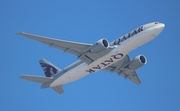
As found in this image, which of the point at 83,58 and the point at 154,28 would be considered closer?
the point at 154,28

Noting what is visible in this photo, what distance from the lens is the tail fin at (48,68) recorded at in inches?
1677

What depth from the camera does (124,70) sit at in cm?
4138

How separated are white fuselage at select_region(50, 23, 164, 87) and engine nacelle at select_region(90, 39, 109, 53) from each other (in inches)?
41.4

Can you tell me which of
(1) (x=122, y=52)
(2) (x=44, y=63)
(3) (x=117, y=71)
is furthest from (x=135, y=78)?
(2) (x=44, y=63)

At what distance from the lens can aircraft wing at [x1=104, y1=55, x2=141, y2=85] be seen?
4053cm

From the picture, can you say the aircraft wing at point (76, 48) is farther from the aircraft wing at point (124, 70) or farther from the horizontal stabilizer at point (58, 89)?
the horizontal stabilizer at point (58, 89)

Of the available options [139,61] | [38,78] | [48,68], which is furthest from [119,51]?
[48,68]

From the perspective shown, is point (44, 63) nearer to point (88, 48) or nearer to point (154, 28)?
point (88, 48)

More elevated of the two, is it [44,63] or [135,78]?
[44,63]

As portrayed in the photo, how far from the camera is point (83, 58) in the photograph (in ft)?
119

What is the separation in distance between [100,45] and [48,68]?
453 inches

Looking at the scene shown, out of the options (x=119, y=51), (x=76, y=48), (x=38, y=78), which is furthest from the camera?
(x=38, y=78)

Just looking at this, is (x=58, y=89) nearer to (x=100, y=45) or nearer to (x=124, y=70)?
(x=124, y=70)

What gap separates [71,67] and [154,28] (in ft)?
33.2
